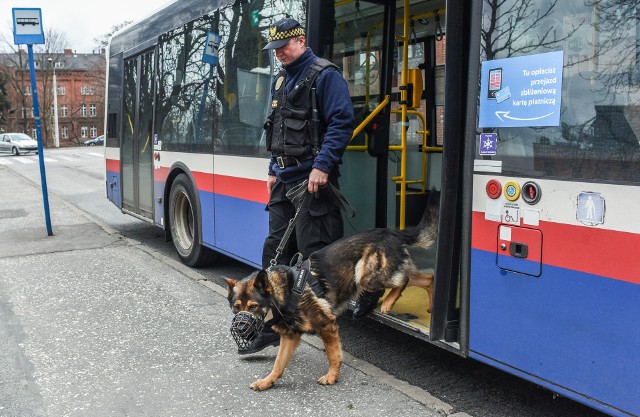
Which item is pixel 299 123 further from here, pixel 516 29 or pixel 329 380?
pixel 329 380

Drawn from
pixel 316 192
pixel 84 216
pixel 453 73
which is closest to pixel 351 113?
pixel 316 192

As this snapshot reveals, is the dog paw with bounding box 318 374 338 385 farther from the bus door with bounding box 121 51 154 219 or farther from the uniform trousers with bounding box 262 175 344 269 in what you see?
the bus door with bounding box 121 51 154 219

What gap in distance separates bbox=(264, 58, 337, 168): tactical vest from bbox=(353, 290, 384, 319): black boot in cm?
104

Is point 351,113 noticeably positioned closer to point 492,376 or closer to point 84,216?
point 492,376

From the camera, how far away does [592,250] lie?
2793mm

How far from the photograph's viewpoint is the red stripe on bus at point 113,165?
31.6 feet

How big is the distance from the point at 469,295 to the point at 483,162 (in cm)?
74

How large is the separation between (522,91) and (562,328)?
1.17m

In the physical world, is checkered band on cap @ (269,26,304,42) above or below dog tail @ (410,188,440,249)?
above

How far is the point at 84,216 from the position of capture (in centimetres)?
1186

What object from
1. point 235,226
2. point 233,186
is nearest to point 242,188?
point 233,186

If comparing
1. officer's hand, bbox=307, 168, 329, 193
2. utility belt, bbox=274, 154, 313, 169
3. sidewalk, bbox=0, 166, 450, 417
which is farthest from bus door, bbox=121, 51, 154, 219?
officer's hand, bbox=307, 168, 329, 193

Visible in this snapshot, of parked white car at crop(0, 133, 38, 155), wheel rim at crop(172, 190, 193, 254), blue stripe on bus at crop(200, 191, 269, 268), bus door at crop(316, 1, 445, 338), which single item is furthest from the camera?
parked white car at crop(0, 133, 38, 155)

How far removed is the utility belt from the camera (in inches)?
170
